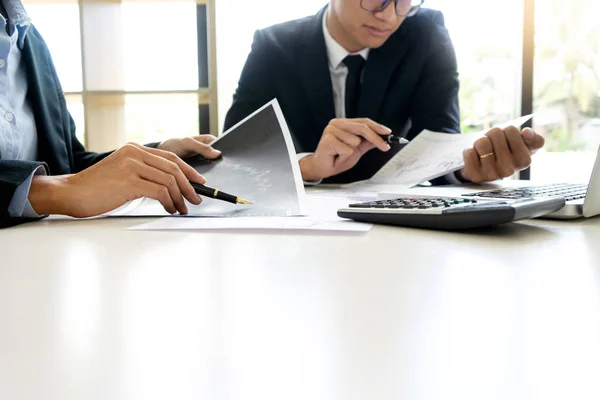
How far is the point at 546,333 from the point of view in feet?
0.76

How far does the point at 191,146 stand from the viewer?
84cm

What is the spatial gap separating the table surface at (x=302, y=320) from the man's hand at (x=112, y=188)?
0.16 m

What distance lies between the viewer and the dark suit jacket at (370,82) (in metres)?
1.27

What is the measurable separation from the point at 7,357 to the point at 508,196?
0.51 m

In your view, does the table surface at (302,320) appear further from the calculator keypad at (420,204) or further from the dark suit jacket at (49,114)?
the dark suit jacket at (49,114)

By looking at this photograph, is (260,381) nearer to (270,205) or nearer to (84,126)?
(270,205)

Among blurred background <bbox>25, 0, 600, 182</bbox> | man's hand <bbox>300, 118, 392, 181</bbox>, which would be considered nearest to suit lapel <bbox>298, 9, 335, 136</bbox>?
man's hand <bbox>300, 118, 392, 181</bbox>

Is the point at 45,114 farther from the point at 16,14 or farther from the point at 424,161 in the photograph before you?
the point at 424,161

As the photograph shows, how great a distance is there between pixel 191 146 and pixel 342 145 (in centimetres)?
25

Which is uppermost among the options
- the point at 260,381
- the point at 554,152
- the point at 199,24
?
the point at 199,24

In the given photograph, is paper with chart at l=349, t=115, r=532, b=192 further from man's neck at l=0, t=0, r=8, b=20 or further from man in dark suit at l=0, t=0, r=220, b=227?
man's neck at l=0, t=0, r=8, b=20

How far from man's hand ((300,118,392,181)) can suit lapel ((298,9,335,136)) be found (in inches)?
12.3

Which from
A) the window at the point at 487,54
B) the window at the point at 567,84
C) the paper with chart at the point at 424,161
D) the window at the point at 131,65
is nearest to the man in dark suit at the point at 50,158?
the paper with chart at the point at 424,161

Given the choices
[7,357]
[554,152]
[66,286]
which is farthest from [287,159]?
[554,152]
